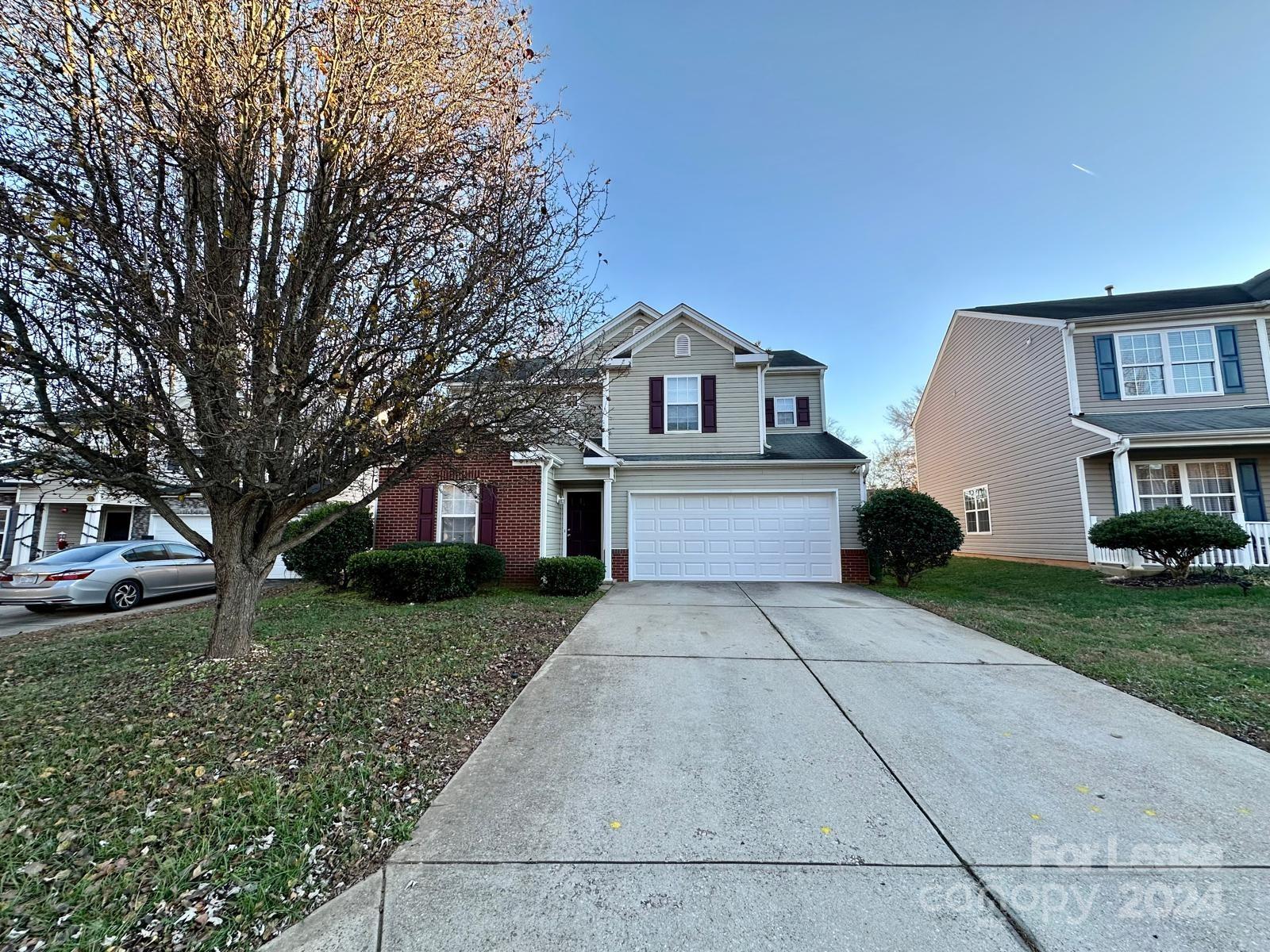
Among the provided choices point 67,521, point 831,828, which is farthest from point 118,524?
point 831,828

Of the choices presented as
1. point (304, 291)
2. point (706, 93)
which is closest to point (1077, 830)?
point (304, 291)

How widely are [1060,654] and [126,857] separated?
7.36 m

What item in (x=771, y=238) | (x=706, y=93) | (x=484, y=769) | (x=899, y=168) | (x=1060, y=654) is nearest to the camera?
(x=484, y=769)

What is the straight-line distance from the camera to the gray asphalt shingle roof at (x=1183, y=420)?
1071 centimetres

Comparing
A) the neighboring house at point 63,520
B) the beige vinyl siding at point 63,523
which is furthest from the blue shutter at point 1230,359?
the beige vinyl siding at point 63,523

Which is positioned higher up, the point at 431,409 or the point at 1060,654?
the point at 431,409

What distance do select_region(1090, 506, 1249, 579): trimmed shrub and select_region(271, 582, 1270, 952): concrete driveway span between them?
716 cm

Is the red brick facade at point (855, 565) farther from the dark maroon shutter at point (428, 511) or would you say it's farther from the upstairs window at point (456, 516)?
the dark maroon shutter at point (428, 511)

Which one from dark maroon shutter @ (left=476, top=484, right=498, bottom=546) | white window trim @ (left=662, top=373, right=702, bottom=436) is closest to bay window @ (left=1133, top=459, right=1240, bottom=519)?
white window trim @ (left=662, top=373, right=702, bottom=436)

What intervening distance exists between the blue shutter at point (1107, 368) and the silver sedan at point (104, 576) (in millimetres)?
19431

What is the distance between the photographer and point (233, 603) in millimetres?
4789

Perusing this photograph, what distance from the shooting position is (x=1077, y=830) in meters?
2.51

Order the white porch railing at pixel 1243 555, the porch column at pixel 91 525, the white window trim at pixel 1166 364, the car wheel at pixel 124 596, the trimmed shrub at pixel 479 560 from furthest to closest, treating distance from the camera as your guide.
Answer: the porch column at pixel 91 525
the white window trim at pixel 1166 364
the white porch railing at pixel 1243 555
the trimmed shrub at pixel 479 560
the car wheel at pixel 124 596

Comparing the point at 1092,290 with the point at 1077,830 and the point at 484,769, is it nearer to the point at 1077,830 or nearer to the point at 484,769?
the point at 1077,830
